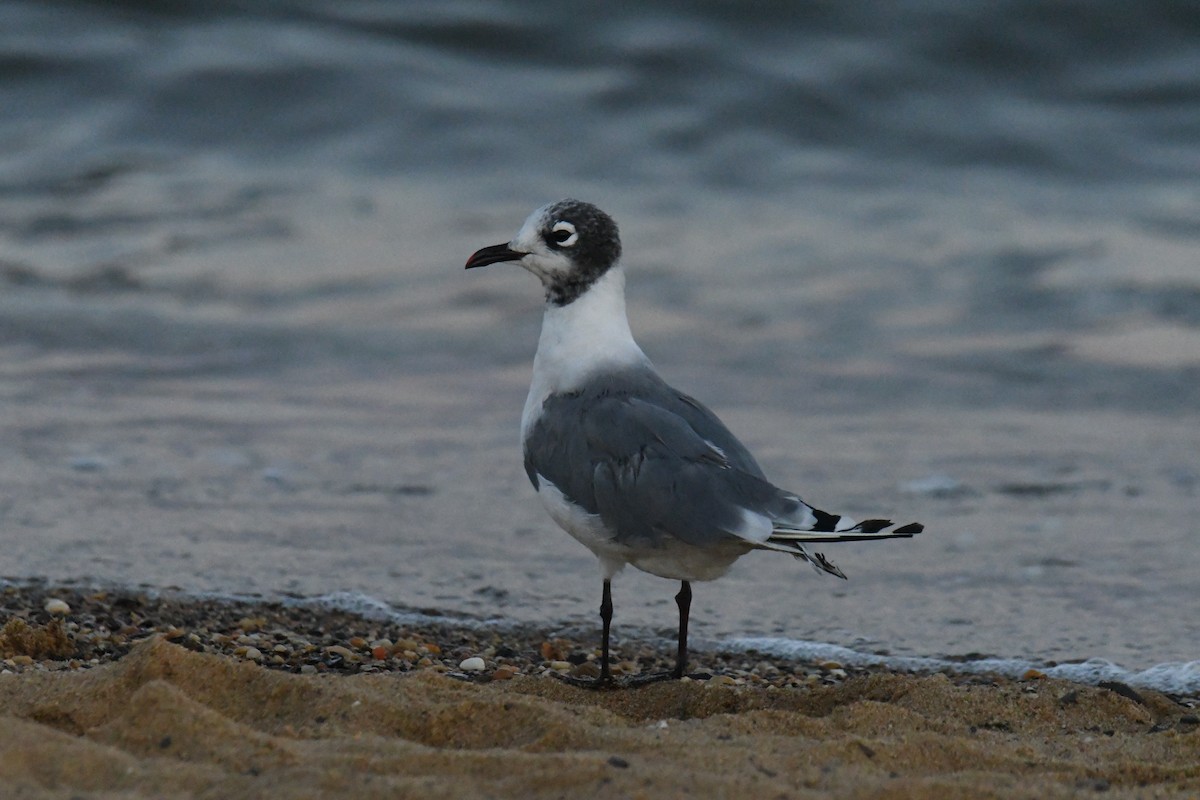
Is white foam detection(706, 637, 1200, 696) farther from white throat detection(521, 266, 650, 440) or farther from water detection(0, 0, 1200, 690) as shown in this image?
white throat detection(521, 266, 650, 440)

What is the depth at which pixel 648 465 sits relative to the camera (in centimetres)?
429

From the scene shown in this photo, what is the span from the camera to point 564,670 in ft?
15.8

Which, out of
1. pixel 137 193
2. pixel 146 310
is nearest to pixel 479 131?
pixel 137 193

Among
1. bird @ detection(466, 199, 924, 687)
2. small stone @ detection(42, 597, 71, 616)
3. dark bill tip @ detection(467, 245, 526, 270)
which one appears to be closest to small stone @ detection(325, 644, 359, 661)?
bird @ detection(466, 199, 924, 687)

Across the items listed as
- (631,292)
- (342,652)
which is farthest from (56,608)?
(631,292)

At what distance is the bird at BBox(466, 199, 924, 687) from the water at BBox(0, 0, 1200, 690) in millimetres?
1165

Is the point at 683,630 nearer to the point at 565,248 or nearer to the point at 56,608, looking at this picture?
the point at 565,248

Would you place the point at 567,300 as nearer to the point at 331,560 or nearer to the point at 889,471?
the point at 331,560

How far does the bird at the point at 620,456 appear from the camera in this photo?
4.11 metres

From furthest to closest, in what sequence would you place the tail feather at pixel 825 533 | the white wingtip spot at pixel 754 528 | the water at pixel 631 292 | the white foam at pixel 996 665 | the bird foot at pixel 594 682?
the water at pixel 631 292, the white foam at pixel 996 665, the bird foot at pixel 594 682, the white wingtip spot at pixel 754 528, the tail feather at pixel 825 533

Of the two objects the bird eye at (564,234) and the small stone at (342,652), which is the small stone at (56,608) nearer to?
the small stone at (342,652)

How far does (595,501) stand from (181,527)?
2.63m

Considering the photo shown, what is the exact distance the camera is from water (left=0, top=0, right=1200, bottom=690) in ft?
20.3

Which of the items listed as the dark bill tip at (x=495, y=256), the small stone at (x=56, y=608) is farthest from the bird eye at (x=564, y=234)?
the small stone at (x=56, y=608)
